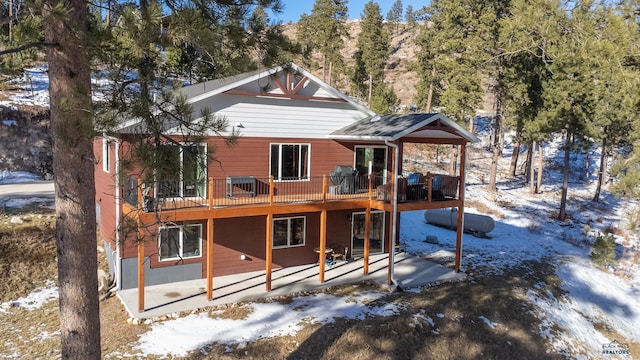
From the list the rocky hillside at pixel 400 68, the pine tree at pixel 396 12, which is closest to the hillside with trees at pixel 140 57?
the rocky hillside at pixel 400 68

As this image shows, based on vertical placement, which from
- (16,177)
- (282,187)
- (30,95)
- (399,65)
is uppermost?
(399,65)

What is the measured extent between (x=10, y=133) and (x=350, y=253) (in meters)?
23.0

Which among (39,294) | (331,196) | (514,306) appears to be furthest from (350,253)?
(39,294)

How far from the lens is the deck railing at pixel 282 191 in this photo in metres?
12.9

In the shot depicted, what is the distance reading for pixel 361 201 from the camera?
1462 cm

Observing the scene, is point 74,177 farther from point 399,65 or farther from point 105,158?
point 399,65

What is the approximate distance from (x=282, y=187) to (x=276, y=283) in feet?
10.5

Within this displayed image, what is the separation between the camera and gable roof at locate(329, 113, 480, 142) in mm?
13906

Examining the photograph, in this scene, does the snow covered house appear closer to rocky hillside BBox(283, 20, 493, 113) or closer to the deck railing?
the deck railing

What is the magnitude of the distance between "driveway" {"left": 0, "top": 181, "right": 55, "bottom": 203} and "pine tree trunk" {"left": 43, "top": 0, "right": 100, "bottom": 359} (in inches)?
592

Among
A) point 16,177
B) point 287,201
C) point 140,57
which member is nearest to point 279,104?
A: point 287,201

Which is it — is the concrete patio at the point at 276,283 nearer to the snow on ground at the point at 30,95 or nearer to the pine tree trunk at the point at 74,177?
the pine tree trunk at the point at 74,177

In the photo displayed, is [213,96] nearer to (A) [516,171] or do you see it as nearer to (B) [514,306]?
(B) [514,306]

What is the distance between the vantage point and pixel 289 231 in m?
15.5
